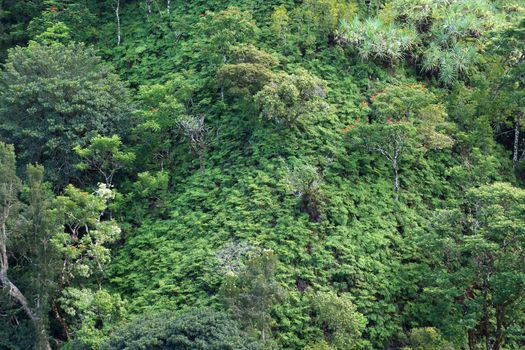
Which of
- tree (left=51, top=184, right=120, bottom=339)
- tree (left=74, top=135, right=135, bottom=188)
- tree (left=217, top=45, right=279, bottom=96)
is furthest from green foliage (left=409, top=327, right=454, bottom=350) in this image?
tree (left=74, top=135, right=135, bottom=188)

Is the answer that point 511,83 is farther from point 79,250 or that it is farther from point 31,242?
point 31,242

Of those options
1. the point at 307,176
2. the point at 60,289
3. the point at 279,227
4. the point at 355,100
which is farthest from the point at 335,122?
the point at 60,289

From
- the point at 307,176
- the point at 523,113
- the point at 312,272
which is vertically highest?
the point at 523,113

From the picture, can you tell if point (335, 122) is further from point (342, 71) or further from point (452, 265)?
point (452, 265)

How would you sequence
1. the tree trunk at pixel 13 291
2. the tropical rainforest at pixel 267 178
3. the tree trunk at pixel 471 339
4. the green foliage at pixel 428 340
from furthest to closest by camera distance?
the tree trunk at pixel 471 339 → the tree trunk at pixel 13 291 → the tropical rainforest at pixel 267 178 → the green foliage at pixel 428 340

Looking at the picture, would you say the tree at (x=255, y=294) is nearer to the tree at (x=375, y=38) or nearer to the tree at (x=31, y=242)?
the tree at (x=31, y=242)

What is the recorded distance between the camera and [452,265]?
58.9 ft

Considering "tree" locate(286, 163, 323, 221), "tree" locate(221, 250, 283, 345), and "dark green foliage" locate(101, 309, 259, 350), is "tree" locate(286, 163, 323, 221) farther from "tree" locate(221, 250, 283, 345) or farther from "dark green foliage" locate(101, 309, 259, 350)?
"dark green foliage" locate(101, 309, 259, 350)

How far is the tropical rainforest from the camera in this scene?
655 inches

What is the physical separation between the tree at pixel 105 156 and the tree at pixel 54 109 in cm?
59

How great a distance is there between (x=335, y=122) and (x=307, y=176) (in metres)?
3.31

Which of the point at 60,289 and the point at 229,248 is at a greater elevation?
the point at 229,248

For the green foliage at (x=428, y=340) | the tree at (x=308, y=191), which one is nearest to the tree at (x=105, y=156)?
the tree at (x=308, y=191)

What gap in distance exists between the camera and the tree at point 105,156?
19766 mm
